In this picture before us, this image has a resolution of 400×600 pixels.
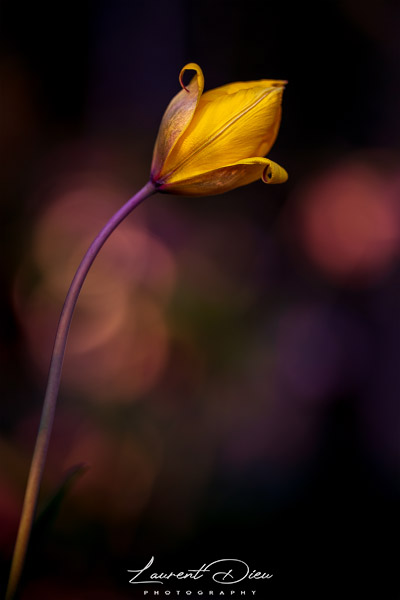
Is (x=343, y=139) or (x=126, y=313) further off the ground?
(x=343, y=139)

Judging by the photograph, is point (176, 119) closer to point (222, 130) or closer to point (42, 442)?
point (222, 130)

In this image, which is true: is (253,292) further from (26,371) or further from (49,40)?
(49,40)

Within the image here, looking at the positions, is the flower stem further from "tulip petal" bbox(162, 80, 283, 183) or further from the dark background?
the dark background

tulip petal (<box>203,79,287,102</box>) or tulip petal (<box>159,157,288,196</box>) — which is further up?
tulip petal (<box>203,79,287,102</box>)

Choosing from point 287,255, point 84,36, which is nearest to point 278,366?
point 287,255
